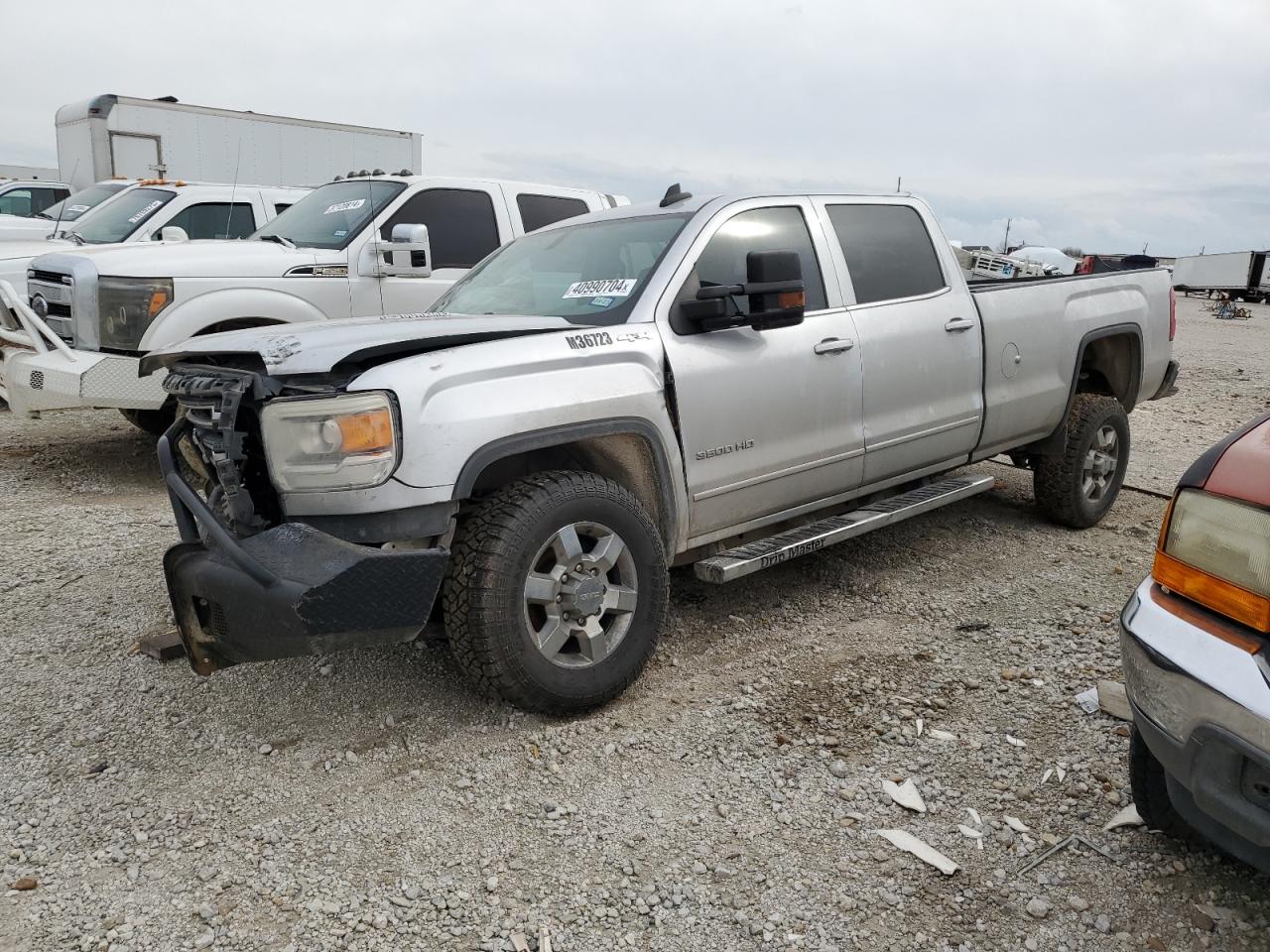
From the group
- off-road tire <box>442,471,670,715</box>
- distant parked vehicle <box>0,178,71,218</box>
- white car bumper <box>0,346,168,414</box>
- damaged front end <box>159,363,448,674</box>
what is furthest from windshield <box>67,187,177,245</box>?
off-road tire <box>442,471,670,715</box>

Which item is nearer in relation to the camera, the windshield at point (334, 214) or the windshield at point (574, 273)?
the windshield at point (574, 273)

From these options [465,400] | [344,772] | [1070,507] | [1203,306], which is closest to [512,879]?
[344,772]

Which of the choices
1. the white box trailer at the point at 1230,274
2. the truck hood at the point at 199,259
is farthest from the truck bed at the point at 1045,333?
the white box trailer at the point at 1230,274

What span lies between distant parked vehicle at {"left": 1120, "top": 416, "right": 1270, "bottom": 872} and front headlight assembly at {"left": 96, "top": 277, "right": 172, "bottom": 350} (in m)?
5.51

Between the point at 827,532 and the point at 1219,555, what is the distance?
208 centimetres

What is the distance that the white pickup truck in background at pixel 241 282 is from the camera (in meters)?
5.79

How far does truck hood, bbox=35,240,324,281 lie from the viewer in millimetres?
5906

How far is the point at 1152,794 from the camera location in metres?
2.59

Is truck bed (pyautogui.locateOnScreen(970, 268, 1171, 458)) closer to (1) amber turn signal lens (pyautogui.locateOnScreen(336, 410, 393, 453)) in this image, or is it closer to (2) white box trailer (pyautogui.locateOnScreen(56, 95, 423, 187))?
(1) amber turn signal lens (pyautogui.locateOnScreen(336, 410, 393, 453))

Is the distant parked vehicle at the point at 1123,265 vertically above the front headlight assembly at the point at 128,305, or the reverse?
the distant parked vehicle at the point at 1123,265

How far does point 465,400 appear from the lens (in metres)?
3.03

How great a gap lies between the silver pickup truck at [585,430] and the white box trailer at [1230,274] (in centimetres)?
3874

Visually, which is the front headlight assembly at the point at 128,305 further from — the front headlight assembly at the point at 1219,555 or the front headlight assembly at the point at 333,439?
the front headlight assembly at the point at 1219,555

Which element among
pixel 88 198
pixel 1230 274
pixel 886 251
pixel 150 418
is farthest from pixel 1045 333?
pixel 1230 274
